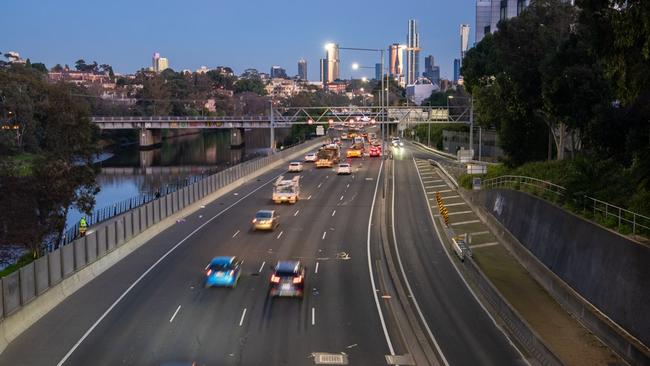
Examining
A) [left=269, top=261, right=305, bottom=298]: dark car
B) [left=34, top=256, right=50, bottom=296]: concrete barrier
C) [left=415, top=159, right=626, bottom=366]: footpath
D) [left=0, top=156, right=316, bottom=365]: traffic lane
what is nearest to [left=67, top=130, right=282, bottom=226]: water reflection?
[left=0, top=156, right=316, bottom=365]: traffic lane

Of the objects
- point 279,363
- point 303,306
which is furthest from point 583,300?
point 279,363

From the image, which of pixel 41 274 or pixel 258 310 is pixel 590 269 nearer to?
pixel 258 310

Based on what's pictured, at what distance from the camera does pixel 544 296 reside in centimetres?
2948

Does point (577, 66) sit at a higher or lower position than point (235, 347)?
higher

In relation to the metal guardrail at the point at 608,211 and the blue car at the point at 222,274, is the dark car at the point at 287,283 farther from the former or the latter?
the metal guardrail at the point at 608,211

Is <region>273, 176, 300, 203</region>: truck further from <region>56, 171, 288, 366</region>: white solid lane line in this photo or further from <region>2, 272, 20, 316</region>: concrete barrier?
<region>2, 272, 20, 316</region>: concrete barrier

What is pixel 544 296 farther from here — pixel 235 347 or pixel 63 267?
pixel 63 267

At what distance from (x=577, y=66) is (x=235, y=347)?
2440 centimetres

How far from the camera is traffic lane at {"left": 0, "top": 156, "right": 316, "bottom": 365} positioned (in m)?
22.0

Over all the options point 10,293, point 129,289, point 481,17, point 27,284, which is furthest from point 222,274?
point 481,17

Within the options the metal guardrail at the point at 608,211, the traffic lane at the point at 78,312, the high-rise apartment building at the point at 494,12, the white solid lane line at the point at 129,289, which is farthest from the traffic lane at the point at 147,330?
the high-rise apartment building at the point at 494,12

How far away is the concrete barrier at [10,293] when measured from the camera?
22.9 m

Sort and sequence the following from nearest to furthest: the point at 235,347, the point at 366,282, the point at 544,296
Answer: the point at 235,347 < the point at 544,296 < the point at 366,282

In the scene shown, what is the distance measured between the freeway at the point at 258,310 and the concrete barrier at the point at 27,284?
106cm
